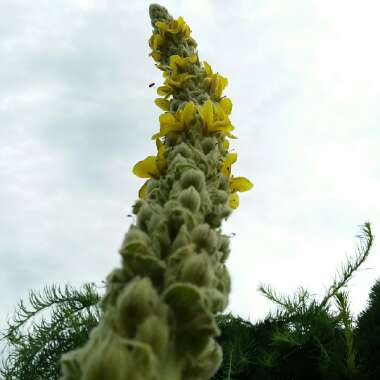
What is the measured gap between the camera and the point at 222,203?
131 cm

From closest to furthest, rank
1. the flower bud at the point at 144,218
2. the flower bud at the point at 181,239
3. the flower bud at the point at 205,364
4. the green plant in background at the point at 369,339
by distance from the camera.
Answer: the flower bud at the point at 205,364, the flower bud at the point at 181,239, the flower bud at the point at 144,218, the green plant in background at the point at 369,339

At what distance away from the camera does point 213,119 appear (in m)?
1.64

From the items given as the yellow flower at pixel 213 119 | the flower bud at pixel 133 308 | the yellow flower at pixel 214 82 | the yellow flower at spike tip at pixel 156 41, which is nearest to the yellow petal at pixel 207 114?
the yellow flower at pixel 213 119

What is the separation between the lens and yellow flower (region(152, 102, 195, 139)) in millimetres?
1576

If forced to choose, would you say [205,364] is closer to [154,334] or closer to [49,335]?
[154,334]

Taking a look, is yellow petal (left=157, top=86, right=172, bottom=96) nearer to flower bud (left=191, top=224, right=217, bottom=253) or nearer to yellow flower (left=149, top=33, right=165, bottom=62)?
yellow flower (left=149, top=33, right=165, bottom=62)

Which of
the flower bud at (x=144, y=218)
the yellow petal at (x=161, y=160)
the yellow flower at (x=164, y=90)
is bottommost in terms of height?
the flower bud at (x=144, y=218)

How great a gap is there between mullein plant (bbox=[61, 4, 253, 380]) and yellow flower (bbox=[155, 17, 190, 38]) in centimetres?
74

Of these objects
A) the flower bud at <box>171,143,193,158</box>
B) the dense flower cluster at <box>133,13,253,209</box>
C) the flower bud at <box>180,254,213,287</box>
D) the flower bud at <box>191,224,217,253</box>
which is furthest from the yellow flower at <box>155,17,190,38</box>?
the flower bud at <box>180,254,213,287</box>

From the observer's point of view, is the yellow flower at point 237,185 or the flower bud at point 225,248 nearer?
the flower bud at point 225,248

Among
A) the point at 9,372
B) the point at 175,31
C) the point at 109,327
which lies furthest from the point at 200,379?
the point at 9,372

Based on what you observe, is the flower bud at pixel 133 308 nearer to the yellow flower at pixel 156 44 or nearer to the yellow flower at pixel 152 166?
the yellow flower at pixel 152 166

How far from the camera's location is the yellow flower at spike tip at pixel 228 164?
5.39ft

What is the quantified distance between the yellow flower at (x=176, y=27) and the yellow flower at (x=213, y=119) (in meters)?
0.68
